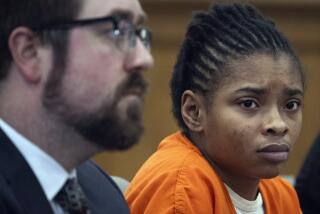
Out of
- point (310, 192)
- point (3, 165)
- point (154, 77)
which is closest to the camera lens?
point (3, 165)

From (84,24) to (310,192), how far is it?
148cm

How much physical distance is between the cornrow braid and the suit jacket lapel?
0.63 m

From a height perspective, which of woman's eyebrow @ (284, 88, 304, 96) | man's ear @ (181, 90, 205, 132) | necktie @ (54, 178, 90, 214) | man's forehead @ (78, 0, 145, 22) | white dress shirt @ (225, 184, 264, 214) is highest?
man's forehead @ (78, 0, 145, 22)

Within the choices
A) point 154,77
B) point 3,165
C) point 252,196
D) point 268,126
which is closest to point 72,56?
point 3,165

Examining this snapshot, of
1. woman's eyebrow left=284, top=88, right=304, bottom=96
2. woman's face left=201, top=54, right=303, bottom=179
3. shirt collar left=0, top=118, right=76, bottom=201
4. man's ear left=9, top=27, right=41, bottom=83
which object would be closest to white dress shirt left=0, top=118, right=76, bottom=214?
shirt collar left=0, top=118, right=76, bottom=201

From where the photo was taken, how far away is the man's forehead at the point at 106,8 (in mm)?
1634

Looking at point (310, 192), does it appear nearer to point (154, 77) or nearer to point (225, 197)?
point (225, 197)

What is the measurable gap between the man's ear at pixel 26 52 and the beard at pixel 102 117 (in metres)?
0.04

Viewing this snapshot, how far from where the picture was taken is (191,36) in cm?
220

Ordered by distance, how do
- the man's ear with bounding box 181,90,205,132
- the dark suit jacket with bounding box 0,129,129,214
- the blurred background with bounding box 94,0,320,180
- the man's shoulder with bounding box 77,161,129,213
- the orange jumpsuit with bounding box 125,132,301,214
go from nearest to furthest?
the dark suit jacket with bounding box 0,129,129,214 → the man's shoulder with bounding box 77,161,129,213 → the orange jumpsuit with bounding box 125,132,301,214 → the man's ear with bounding box 181,90,205,132 → the blurred background with bounding box 94,0,320,180

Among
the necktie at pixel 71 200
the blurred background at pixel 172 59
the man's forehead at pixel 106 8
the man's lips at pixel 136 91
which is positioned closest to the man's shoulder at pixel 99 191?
the necktie at pixel 71 200

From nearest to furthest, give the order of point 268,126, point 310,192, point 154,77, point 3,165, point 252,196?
point 3,165
point 268,126
point 252,196
point 310,192
point 154,77

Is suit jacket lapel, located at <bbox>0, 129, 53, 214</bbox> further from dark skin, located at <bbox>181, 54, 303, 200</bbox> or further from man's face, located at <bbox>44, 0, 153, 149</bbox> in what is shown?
dark skin, located at <bbox>181, 54, 303, 200</bbox>

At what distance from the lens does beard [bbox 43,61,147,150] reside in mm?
1620
